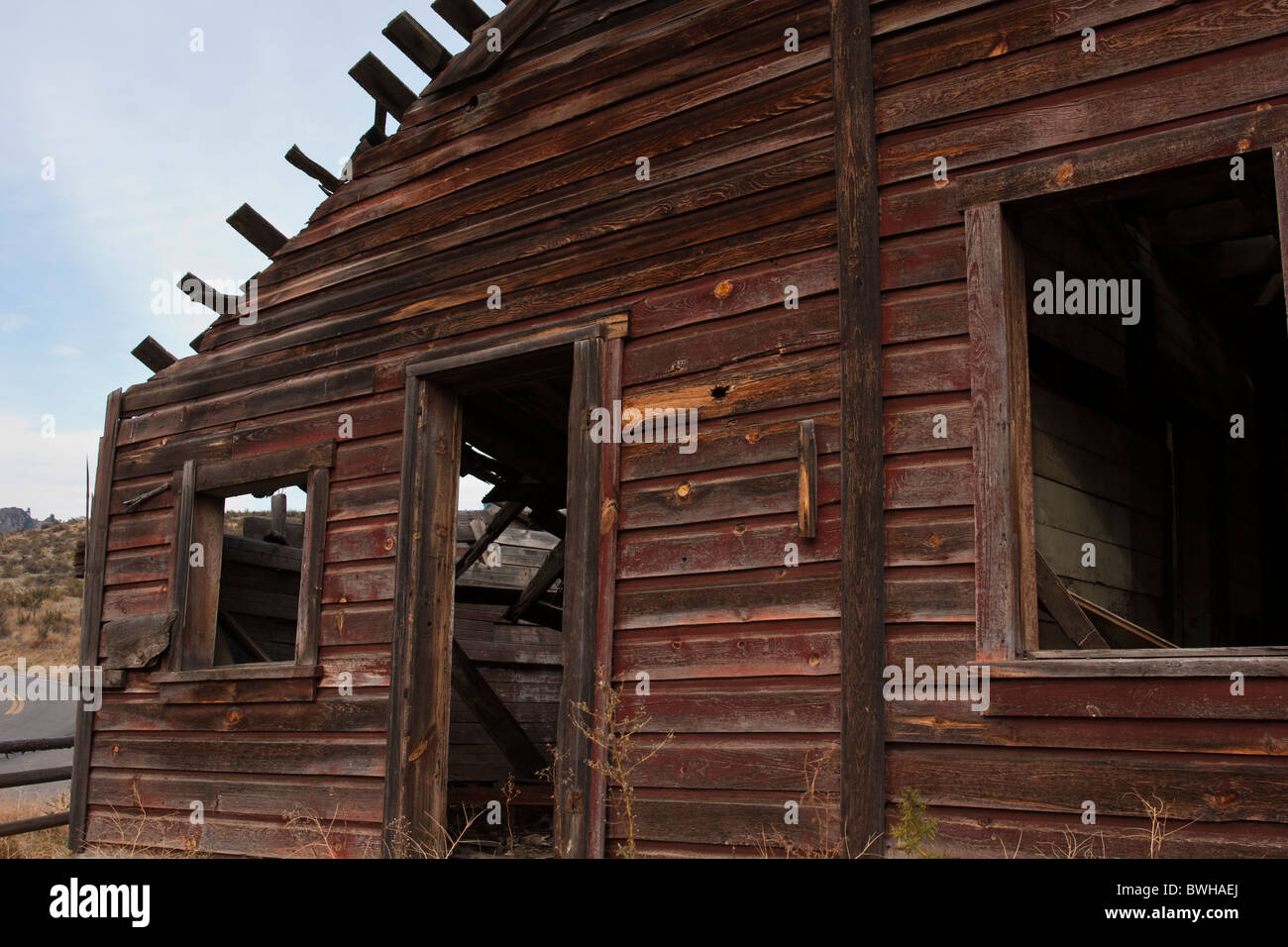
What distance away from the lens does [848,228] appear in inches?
195

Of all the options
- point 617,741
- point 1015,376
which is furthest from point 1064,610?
point 617,741

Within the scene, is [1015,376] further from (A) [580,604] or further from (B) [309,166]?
(B) [309,166]

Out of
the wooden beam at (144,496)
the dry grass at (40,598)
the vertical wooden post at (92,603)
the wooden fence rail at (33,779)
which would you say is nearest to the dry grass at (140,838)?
the vertical wooden post at (92,603)

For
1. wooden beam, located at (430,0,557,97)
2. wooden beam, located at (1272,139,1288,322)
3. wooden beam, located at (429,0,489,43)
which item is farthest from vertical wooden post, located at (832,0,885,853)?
wooden beam, located at (429,0,489,43)

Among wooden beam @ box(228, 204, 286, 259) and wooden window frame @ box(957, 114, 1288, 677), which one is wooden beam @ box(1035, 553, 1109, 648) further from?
wooden beam @ box(228, 204, 286, 259)

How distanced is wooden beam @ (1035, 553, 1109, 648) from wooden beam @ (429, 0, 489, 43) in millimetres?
4694

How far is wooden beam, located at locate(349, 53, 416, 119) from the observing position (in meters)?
7.27

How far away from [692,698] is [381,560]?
2310mm

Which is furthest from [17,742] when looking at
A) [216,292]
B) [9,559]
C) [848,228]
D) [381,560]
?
[9,559]

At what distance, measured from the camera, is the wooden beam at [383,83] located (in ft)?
23.9

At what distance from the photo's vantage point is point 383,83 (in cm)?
729

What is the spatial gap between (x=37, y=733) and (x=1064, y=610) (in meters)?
20.1

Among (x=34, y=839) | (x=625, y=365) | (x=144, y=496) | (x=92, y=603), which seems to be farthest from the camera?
(x=34, y=839)
